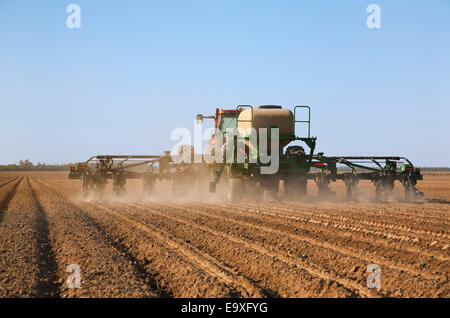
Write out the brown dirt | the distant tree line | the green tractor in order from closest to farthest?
the brown dirt → the green tractor → the distant tree line

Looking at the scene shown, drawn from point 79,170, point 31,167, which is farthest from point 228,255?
point 31,167

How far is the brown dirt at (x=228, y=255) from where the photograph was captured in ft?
15.9

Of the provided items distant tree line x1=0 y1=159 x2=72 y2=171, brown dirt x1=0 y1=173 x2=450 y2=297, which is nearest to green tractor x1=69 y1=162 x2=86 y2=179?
brown dirt x1=0 y1=173 x2=450 y2=297

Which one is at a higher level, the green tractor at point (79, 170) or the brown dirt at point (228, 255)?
the green tractor at point (79, 170)

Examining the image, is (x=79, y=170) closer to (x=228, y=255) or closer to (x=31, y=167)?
(x=228, y=255)

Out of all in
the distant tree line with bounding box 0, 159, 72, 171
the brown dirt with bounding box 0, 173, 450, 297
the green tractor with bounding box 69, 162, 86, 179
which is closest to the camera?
the brown dirt with bounding box 0, 173, 450, 297

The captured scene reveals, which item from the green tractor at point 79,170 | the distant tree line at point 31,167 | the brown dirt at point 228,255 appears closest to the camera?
the brown dirt at point 228,255

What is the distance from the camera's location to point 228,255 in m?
6.56

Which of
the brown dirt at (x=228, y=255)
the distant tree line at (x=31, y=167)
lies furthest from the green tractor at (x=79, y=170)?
the distant tree line at (x=31, y=167)

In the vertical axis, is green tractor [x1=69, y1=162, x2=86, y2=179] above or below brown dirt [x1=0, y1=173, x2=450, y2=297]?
above

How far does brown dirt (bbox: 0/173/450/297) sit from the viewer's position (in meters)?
4.84

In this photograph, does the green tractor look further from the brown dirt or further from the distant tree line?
the distant tree line

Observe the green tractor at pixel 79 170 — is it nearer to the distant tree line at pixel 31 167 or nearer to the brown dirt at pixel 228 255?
the brown dirt at pixel 228 255

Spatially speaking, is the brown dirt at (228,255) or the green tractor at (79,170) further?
the green tractor at (79,170)
